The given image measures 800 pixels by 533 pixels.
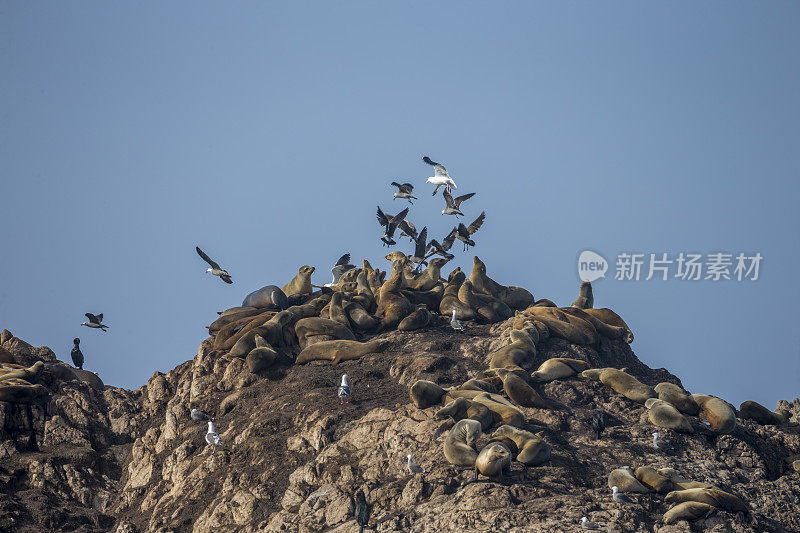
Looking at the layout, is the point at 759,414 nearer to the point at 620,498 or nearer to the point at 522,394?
the point at 522,394

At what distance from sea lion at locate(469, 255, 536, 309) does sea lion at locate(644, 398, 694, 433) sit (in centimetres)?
1017

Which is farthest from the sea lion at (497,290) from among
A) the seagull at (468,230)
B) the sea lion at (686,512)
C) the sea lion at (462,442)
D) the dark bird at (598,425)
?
the sea lion at (686,512)

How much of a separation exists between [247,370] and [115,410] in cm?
359

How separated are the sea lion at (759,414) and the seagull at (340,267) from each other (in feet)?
45.0

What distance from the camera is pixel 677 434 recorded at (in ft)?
72.1

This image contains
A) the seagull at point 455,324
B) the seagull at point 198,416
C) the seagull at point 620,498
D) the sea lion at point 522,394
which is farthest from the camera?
the seagull at point 455,324

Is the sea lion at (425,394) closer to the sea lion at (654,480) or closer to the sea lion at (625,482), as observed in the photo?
the sea lion at (625,482)

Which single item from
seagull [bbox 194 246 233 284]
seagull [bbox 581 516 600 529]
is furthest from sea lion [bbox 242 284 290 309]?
seagull [bbox 581 516 600 529]

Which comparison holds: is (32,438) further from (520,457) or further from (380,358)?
(520,457)

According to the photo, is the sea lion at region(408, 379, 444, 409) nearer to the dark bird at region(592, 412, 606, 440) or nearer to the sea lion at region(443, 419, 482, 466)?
the sea lion at region(443, 419, 482, 466)

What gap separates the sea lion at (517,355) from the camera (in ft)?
81.6

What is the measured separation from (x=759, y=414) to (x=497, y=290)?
9.75m

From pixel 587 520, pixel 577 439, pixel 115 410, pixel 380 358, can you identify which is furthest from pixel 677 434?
pixel 115 410

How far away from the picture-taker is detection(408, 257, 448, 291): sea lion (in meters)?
32.4
